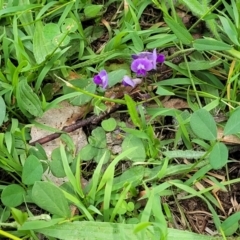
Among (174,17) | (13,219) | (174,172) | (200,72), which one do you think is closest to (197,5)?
(174,17)

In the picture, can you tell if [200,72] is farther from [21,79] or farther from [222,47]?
[21,79]

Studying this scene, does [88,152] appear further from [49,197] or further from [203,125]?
[203,125]

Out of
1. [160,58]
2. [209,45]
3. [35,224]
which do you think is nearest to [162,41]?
[160,58]

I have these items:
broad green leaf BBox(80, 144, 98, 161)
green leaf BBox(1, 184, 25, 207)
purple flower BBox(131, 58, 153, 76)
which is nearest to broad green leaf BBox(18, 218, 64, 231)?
green leaf BBox(1, 184, 25, 207)

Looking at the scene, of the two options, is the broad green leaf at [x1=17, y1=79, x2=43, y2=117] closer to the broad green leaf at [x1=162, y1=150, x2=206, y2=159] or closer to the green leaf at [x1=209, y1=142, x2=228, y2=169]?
the broad green leaf at [x1=162, y1=150, x2=206, y2=159]

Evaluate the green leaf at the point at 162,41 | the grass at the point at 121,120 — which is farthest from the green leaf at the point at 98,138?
the green leaf at the point at 162,41
